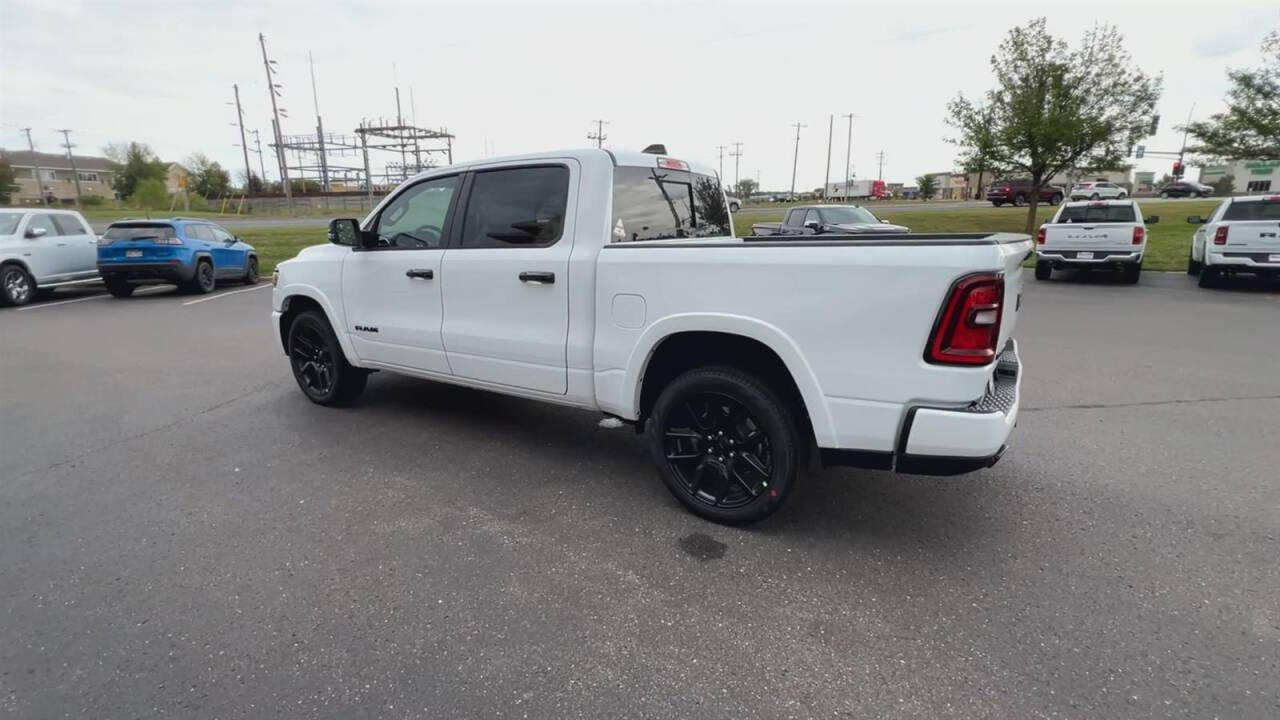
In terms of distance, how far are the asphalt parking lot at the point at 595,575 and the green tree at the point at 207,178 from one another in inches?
3495

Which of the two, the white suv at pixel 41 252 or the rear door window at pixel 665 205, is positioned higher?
the rear door window at pixel 665 205

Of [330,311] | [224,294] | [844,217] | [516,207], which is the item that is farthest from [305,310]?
[844,217]

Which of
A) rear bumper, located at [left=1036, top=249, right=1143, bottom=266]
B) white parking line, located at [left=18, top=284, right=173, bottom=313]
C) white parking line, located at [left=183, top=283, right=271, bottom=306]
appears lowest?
white parking line, located at [left=18, top=284, right=173, bottom=313]

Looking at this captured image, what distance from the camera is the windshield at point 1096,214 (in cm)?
1291

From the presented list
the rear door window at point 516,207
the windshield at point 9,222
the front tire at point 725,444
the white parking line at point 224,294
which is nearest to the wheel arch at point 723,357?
the front tire at point 725,444

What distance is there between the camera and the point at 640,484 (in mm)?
3926

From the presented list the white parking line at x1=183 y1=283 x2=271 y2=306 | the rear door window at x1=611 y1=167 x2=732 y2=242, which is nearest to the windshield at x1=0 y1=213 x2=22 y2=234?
the white parking line at x1=183 y1=283 x2=271 y2=306

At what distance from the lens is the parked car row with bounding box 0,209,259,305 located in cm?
1182

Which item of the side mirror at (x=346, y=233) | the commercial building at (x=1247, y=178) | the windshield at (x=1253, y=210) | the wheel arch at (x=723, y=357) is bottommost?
the wheel arch at (x=723, y=357)

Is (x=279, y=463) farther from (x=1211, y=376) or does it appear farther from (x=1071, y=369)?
(x=1211, y=376)

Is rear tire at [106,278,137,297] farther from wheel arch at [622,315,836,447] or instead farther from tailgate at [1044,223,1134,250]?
tailgate at [1044,223,1134,250]

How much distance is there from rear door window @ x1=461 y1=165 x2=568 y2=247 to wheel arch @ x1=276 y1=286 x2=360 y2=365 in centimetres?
152

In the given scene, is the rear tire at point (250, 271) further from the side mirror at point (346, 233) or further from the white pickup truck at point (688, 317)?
the side mirror at point (346, 233)

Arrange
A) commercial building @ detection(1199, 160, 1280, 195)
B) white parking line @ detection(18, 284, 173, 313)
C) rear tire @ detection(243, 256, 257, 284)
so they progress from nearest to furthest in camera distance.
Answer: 1. white parking line @ detection(18, 284, 173, 313)
2. rear tire @ detection(243, 256, 257, 284)
3. commercial building @ detection(1199, 160, 1280, 195)
